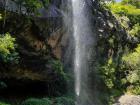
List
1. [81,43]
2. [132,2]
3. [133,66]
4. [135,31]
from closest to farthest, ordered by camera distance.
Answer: [81,43] < [133,66] < [135,31] < [132,2]

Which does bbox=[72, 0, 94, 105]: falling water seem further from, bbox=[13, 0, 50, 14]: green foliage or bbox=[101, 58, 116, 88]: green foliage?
bbox=[13, 0, 50, 14]: green foliage

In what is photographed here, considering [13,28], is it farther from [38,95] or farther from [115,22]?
[115,22]

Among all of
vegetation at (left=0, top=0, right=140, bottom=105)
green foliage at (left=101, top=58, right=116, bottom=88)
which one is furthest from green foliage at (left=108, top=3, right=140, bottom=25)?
green foliage at (left=101, top=58, right=116, bottom=88)

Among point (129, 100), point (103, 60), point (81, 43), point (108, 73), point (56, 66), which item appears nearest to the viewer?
point (56, 66)

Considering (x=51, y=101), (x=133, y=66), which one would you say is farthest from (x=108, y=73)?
(x=51, y=101)

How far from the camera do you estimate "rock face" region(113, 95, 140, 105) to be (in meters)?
35.9

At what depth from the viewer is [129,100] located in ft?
120

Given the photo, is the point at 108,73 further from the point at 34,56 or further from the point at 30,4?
the point at 30,4

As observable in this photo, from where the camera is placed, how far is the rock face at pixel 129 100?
35.9 m

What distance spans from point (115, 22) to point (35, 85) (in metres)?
14.5

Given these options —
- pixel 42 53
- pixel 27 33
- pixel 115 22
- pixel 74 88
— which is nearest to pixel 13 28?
pixel 27 33

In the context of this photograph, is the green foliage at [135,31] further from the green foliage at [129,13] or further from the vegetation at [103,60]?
the green foliage at [129,13]

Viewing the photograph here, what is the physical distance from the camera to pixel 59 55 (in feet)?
108

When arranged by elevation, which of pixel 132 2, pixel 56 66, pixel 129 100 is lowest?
pixel 129 100
